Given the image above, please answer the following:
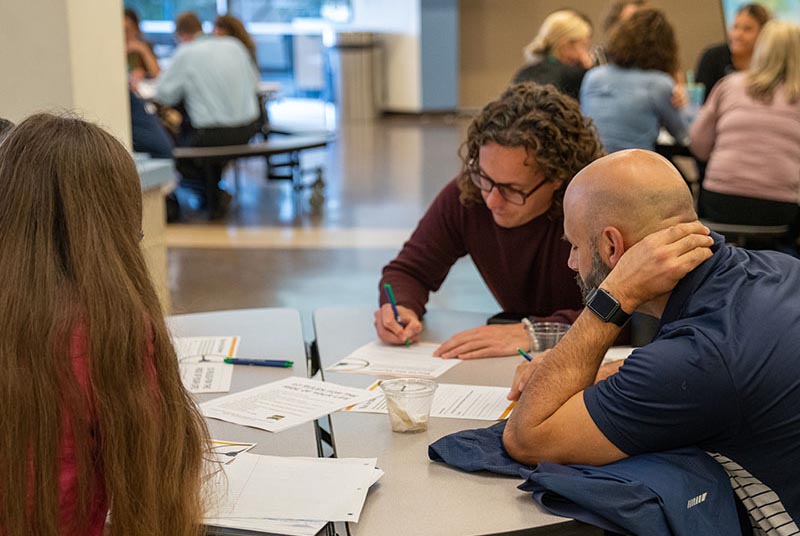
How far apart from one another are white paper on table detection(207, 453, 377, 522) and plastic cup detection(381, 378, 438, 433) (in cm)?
18

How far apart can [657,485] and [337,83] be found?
1415 cm

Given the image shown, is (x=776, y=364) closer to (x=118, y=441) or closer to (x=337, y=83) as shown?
(x=118, y=441)

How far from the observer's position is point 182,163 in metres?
8.28

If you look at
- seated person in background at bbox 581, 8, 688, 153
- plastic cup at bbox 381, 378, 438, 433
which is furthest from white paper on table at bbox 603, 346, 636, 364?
seated person in background at bbox 581, 8, 688, 153

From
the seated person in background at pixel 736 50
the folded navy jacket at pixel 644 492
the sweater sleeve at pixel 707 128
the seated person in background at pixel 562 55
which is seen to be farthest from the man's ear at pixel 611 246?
the seated person in background at pixel 736 50

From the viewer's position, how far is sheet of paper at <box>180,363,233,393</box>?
2.18 meters

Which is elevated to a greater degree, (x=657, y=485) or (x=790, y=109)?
(x=790, y=109)

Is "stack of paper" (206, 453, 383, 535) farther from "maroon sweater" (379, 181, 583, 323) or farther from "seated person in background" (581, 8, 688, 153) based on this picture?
"seated person in background" (581, 8, 688, 153)

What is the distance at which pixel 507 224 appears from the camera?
2730 mm

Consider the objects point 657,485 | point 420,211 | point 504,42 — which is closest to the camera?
point 657,485

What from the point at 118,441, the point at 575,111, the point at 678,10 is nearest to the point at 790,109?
the point at 575,111

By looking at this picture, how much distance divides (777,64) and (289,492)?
424cm

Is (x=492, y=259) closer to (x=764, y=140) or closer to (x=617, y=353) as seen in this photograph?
(x=617, y=353)

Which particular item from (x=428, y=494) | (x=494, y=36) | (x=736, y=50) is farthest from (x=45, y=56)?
(x=494, y=36)
